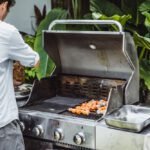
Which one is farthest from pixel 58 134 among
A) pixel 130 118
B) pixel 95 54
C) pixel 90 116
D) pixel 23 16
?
pixel 23 16

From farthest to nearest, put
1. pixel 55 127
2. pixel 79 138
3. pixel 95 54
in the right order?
pixel 95 54, pixel 55 127, pixel 79 138

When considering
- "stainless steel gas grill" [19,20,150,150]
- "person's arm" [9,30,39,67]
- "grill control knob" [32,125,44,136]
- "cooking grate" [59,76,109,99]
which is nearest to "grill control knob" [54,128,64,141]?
"stainless steel gas grill" [19,20,150,150]

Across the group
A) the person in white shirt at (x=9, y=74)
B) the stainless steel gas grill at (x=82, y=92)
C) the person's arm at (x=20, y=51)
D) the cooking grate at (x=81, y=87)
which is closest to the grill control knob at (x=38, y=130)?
the stainless steel gas grill at (x=82, y=92)

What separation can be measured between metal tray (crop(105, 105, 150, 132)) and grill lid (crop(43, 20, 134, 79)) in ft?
0.91

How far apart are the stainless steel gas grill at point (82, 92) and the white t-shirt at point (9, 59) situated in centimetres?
19

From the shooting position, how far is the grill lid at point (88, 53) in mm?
2287

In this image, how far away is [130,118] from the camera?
1.99m

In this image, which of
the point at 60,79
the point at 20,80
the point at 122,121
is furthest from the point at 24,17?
the point at 122,121

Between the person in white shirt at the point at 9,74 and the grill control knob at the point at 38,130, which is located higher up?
the person in white shirt at the point at 9,74

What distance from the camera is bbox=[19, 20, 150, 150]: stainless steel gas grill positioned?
6.40 feet

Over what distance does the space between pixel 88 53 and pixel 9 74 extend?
62 cm

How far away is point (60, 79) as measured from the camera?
2.58m

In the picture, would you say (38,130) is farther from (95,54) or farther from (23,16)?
(23,16)

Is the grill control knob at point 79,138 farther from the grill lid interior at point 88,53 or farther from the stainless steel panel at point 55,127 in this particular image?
the grill lid interior at point 88,53
